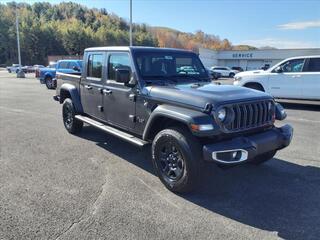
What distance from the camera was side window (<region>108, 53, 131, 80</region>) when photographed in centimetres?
548

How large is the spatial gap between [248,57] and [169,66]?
64.9 m

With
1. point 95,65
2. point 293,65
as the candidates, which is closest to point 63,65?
point 293,65

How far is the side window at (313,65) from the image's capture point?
11.4 meters

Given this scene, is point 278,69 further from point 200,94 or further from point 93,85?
point 200,94

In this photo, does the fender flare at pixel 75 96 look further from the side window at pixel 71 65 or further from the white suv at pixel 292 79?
the side window at pixel 71 65

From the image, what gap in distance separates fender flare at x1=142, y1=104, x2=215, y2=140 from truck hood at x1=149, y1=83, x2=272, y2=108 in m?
0.10

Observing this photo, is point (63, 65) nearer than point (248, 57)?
Yes

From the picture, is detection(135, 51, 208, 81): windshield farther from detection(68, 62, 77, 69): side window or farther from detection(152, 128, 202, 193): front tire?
detection(68, 62, 77, 69): side window

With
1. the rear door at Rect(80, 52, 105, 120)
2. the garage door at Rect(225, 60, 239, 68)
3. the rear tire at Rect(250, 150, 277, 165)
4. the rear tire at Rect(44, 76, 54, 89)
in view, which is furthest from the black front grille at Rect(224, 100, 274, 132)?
the garage door at Rect(225, 60, 239, 68)

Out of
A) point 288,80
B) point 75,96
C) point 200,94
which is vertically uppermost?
point 200,94

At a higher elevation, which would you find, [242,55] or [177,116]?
[242,55]

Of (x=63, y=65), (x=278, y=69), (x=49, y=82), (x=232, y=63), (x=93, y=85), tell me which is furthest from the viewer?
(x=232, y=63)

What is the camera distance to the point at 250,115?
4398 mm

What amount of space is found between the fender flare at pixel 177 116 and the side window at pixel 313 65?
880 cm
